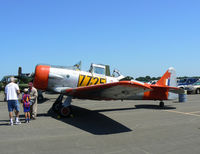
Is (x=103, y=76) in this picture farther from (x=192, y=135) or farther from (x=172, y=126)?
(x=192, y=135)

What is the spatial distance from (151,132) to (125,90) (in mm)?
1386

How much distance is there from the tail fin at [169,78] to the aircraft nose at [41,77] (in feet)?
20.6

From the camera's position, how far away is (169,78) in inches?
409

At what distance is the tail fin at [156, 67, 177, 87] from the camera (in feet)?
33.8

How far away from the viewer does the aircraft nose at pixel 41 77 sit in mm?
7289

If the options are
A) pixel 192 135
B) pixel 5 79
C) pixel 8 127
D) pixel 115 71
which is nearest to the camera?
pixel 192 135

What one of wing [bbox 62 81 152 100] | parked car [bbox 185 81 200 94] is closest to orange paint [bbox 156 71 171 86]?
wing [bbox 62 81 152 100]

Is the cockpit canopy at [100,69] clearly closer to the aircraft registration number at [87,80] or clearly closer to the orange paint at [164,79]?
the aircraft registration number at [87,80]

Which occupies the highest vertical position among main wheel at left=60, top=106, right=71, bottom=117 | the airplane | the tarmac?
the airplane

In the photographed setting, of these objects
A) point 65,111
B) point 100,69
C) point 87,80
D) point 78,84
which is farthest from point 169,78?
point 65,111

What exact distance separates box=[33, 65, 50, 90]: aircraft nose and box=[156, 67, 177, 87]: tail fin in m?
6.28

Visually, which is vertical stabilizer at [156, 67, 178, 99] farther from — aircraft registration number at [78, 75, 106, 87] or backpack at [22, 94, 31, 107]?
backpack at [22, 94, 31, 107]

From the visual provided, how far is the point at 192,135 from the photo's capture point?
190 inches

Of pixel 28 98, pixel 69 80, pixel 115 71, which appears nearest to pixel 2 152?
pixel 28 98
